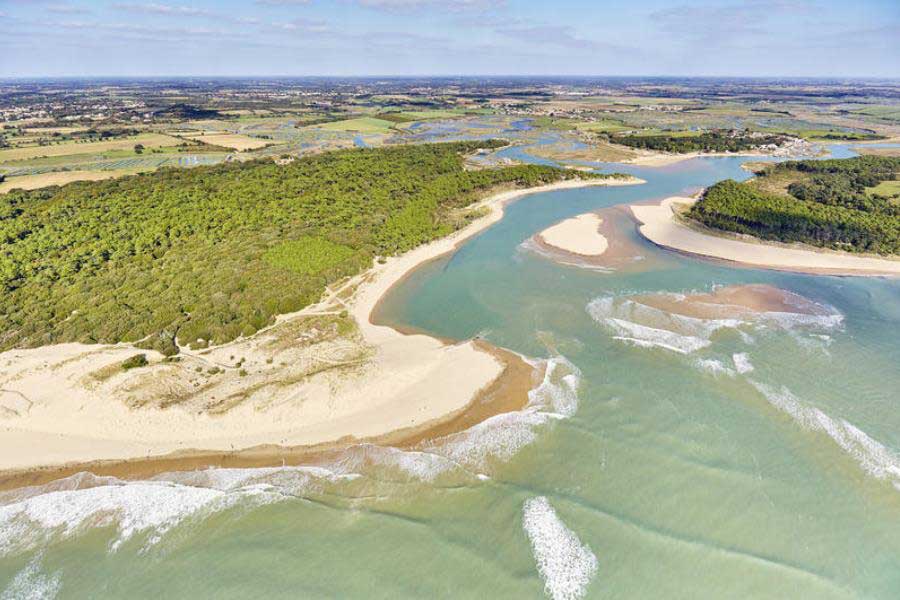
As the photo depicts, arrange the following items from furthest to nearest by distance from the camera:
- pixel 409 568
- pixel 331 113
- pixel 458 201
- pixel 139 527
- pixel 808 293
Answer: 1. pixel 331 113
2. pixel 458 201
3. pixel 808 293
4. pixel 139 527
5. pixel 409 568

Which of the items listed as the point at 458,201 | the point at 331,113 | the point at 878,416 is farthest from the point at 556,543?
the point at 331,113

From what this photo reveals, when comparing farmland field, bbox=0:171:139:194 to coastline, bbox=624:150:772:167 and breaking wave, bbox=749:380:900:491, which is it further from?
coastline, bbox=624:150:772:167

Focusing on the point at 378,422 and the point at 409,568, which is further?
the point at 378,422

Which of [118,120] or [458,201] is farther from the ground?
[118,120]

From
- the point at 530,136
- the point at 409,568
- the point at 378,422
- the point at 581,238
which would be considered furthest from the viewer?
the point at 530,136

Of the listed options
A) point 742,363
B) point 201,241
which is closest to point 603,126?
point 742,363

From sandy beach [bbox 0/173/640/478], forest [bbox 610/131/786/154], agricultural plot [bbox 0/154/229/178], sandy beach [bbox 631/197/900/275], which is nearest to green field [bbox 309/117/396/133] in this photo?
agricultural plot [bbox 0/154/229/178]

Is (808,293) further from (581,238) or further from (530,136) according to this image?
(530,136)
